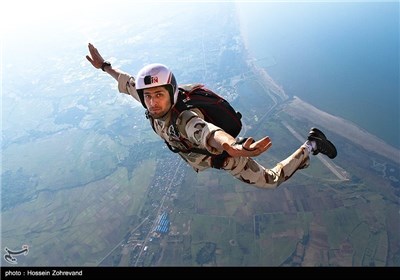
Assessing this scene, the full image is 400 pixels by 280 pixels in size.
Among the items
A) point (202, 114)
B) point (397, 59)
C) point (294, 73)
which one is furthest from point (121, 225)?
point (397, 59)

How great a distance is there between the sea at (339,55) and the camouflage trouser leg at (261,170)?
86.0 feet

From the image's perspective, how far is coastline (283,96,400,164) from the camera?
2489 centimetres

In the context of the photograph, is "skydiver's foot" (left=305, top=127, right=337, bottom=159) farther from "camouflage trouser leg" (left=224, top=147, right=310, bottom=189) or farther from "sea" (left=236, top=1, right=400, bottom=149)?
"sea" (left=236, top=1, right=400, bottom=149)

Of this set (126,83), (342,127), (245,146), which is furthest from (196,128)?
(342,127)

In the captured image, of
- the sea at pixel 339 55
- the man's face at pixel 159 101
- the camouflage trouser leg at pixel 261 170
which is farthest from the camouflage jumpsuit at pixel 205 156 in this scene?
the sea at pixel 339 55

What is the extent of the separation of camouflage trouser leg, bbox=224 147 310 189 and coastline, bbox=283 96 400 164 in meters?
24.0

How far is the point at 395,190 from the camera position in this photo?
69.7 feet

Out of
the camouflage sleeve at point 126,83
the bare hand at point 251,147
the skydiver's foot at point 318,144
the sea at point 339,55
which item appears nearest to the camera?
the bare hand at point 251,147

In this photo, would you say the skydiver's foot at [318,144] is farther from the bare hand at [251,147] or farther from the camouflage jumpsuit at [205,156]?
the bare hand at [251,147]

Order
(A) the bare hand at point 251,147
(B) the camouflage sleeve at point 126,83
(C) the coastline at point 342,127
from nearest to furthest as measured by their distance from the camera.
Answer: (A) the bare hand at point 251,147, (B) the camouflage sleeve at point 126,83, (C) the coastline at point 342,127

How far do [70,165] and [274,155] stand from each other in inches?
715

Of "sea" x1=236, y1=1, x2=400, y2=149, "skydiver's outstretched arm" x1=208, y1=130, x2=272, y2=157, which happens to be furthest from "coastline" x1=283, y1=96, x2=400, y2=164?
"skydiver's outstretched arm" x1=208, y1=130, x2=272, y2=157

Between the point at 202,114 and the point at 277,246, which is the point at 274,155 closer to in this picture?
the point at 277,246

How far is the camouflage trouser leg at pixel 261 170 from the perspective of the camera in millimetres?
3340
